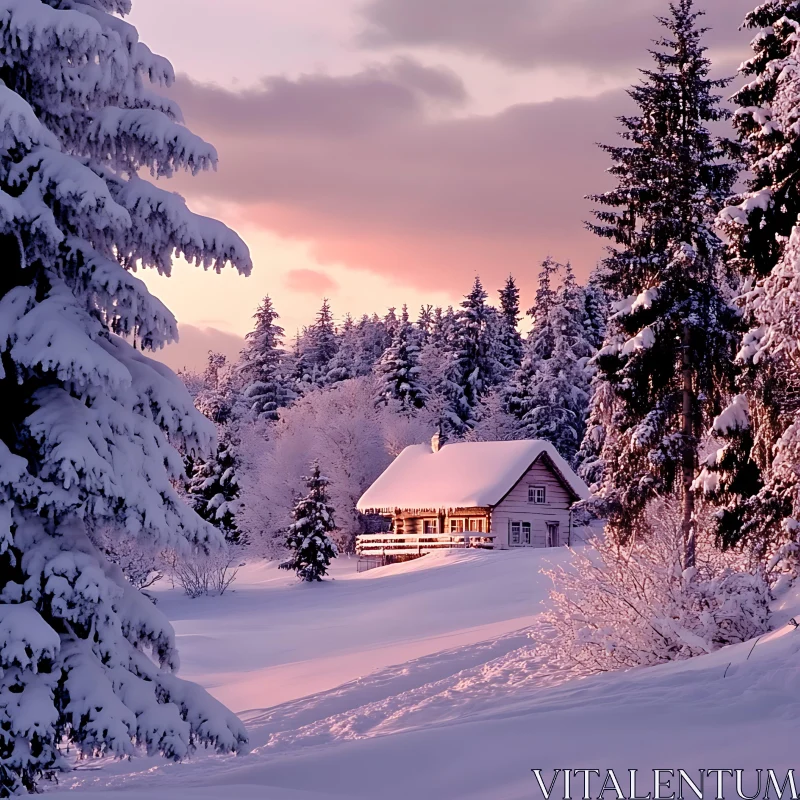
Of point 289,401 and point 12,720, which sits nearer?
point 12,720

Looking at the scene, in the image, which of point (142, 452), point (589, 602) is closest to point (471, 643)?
point (589, 602)

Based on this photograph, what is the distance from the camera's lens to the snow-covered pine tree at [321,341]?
305 ft

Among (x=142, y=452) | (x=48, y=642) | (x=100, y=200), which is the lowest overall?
(x=48, y=642)

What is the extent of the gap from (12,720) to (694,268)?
20202 mm

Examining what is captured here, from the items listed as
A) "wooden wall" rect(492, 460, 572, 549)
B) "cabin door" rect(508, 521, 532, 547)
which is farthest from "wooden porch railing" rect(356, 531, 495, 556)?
"cabin door" rect(508, 521, 532, 547)

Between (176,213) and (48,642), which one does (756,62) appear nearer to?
(176,213)

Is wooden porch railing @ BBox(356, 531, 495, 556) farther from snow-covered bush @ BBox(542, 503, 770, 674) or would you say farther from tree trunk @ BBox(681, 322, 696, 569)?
snow-covered bush @ BBox(542, 503, 770, 674)

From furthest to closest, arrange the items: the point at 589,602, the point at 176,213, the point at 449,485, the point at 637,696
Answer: the point at 449,485 → the point at 589,602 → the point at 637,696 → the point at 176,213

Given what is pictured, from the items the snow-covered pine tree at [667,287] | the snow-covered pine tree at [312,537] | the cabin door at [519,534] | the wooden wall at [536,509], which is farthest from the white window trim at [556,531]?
the snow-covered pine tree at [667,287]

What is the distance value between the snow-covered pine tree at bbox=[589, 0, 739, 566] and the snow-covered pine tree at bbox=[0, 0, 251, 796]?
1627cm

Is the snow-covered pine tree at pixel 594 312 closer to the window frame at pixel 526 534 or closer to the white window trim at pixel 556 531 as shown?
the white window trim at pixel 556 531

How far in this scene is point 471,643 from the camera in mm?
23719

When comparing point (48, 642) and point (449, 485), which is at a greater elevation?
point (449, 485)

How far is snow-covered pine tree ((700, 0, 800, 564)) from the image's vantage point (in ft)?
56.5
